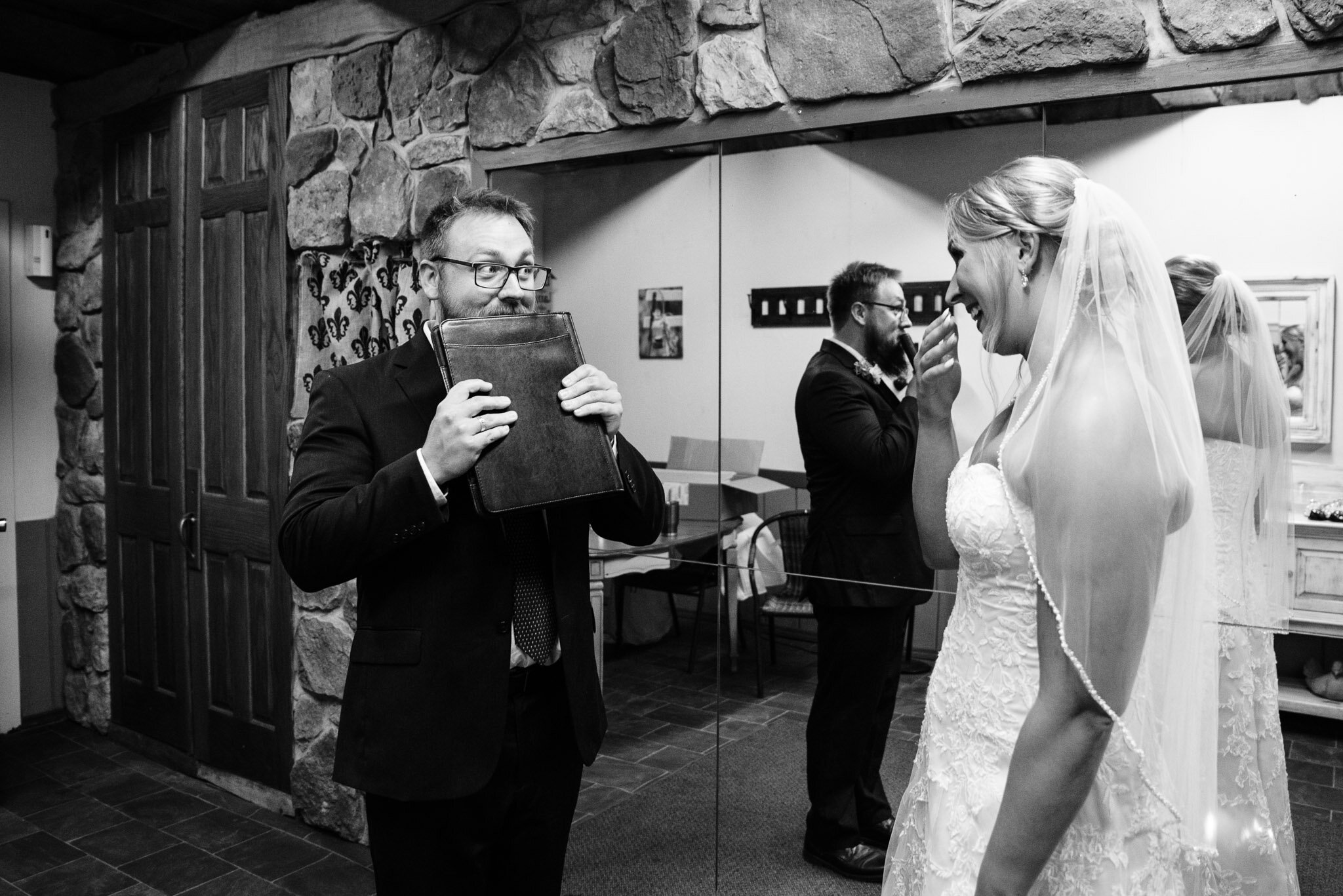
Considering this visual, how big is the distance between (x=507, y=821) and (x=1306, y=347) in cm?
169

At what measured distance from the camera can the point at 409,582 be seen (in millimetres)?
1773

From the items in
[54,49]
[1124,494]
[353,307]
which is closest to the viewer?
[1124,494]

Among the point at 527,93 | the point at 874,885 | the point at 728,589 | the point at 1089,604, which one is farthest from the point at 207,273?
the point at 1089,604

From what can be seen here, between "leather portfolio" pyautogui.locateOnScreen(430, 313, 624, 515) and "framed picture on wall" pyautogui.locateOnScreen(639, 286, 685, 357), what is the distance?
3.59ft

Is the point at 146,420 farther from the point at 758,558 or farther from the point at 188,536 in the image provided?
the point at 758,558

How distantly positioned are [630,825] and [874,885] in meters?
0.75

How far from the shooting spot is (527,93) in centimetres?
303

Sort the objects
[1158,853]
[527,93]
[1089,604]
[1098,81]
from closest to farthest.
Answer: [1089,604] → [1158,853] → [1098,81] → [527,93]

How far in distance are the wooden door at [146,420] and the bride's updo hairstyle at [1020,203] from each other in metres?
3.36

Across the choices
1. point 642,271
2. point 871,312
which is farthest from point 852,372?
point 642,271

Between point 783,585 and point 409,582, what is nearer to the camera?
point 409,582

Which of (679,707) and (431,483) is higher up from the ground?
(431,483)

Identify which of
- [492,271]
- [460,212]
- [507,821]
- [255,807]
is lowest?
[255,807]

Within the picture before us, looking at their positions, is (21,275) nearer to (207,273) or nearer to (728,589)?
(207,273)
